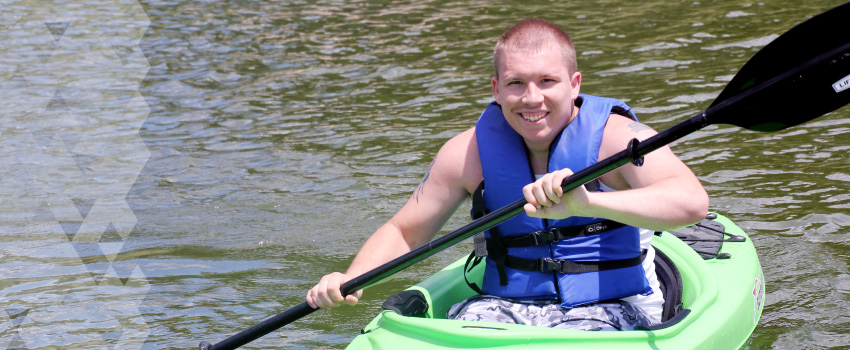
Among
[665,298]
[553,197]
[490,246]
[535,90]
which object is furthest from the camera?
[665,298]

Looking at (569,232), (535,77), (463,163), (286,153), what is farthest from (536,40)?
(286,153)

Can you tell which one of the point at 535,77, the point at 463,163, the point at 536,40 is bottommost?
the point at 463,163

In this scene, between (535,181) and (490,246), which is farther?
(490,246)

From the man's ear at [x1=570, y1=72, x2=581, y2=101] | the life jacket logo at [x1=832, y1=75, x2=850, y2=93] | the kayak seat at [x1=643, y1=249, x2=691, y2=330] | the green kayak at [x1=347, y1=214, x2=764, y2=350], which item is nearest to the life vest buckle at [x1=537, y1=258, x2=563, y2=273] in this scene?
the green kayak at [x1=347, y1=214, x2=764, y2=350]

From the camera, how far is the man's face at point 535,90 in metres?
2.79

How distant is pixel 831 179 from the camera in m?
4.98

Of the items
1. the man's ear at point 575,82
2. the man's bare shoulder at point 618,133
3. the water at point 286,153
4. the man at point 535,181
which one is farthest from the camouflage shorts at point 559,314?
the water at point 286,153

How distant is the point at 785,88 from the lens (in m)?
2.59

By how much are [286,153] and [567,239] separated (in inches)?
149

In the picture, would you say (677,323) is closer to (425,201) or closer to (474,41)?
Result: (425,201)

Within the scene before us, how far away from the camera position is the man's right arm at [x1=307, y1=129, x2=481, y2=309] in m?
3.09

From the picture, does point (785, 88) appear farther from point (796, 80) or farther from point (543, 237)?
point (543, 237)

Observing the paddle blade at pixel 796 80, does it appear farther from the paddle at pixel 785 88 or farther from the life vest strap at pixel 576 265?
the life vest strap at pixel 576 265

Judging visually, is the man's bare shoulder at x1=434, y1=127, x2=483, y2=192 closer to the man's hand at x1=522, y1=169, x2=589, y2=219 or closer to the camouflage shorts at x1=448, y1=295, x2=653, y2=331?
the camouflage shorts at x1=448, y1=295, x2=653, y2=331
